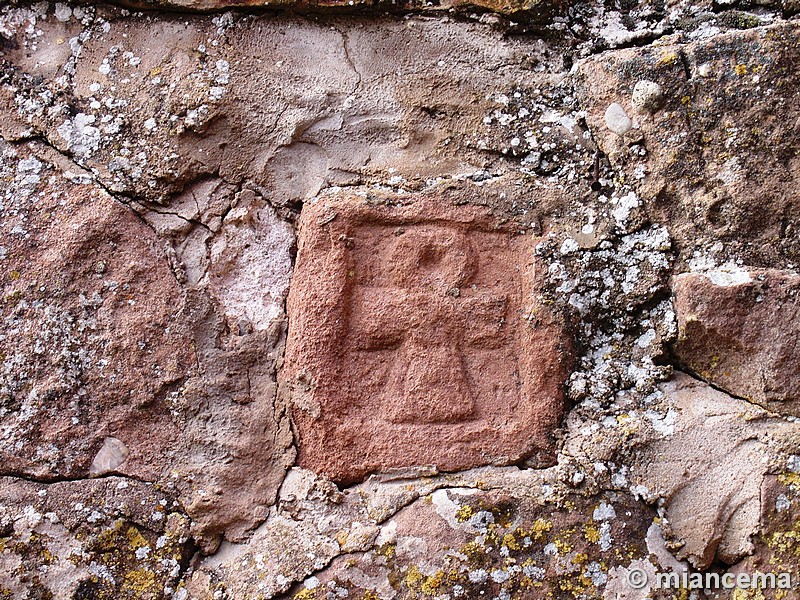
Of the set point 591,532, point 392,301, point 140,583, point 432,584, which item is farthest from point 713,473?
point 140,583

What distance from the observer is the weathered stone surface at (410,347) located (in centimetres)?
149

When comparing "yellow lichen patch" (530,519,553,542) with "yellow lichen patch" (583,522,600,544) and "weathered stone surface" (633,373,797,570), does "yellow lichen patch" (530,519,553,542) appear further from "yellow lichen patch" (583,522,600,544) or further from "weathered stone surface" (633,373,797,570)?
"weathered stone surface" (633,373,797,570)

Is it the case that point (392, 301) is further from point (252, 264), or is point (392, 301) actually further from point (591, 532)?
point (591, 532)

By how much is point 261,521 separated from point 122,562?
0.92ft

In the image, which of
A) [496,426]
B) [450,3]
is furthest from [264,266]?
[450,3]

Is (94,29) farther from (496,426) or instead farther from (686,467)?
(686,467)

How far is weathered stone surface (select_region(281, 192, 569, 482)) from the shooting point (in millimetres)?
1492

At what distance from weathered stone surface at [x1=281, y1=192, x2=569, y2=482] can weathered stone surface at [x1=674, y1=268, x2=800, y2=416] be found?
28cm

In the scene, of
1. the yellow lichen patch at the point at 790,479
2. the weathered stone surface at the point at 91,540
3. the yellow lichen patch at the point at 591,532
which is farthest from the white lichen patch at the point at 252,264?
the yellow lichen patch at the point at 790,479

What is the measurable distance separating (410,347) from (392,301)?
10 cm

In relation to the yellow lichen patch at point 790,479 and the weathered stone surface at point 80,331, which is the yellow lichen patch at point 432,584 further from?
the yellow lichen patch at point 790,479

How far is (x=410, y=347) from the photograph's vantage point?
59.9 inches

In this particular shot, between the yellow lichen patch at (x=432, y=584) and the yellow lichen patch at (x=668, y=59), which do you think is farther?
the yellow lichen patch at (x=668, y=59)

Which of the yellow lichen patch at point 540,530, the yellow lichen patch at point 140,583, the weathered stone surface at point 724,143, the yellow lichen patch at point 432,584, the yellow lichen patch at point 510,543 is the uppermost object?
the weathered stone surface at point 724,143
